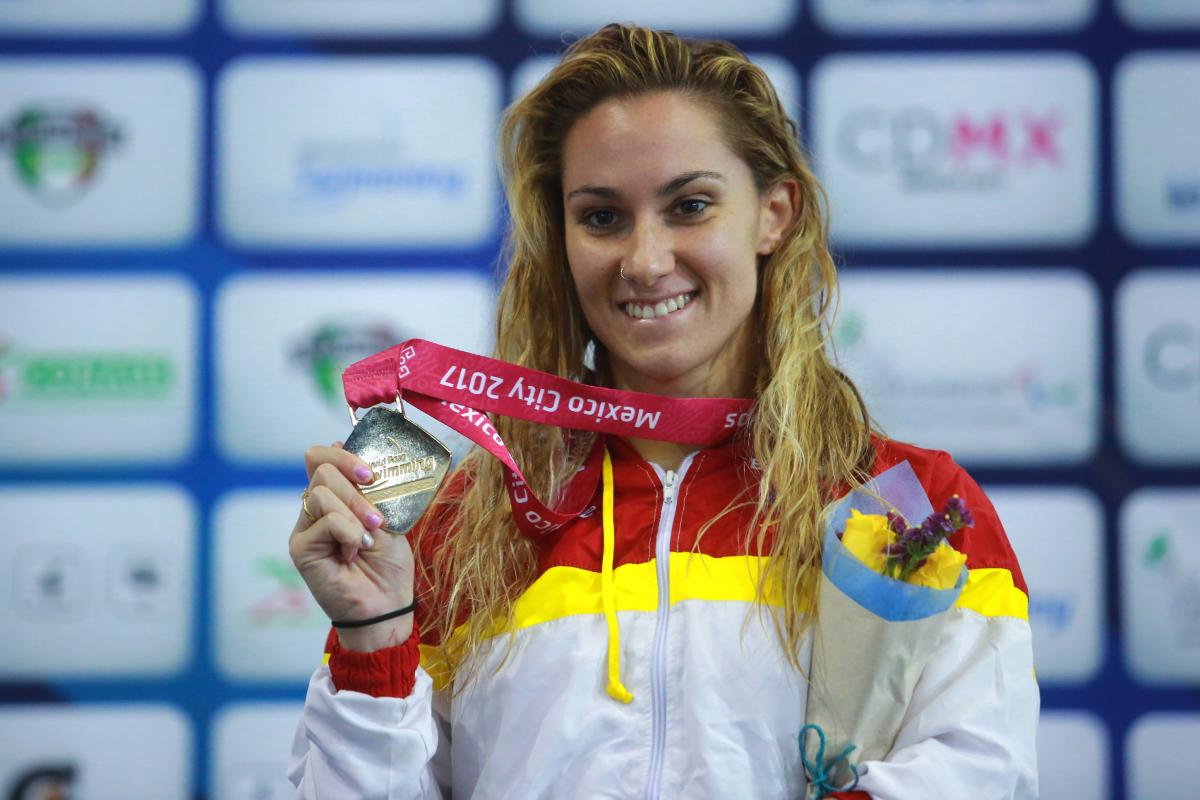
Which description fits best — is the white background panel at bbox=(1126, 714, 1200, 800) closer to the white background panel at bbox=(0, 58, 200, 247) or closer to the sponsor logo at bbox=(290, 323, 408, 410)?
the sponsor logo at bbox=(290, 323, 408, 410)

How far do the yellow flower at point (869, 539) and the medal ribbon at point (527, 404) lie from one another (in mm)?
280

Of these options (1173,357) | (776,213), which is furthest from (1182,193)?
(776,213)

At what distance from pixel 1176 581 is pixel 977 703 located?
1.63m

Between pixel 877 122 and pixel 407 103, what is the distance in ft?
3.56

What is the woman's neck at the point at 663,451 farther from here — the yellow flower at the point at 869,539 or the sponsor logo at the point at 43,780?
the sponsor logo at the point at 43,780

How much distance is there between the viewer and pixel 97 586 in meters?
2.75

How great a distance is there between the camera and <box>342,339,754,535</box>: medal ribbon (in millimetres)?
1538

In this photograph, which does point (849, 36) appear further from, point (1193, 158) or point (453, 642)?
point (453, 642)

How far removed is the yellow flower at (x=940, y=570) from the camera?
1334 millimetres

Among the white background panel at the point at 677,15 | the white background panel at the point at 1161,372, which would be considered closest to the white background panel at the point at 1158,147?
the white background panel at the point at 1161,372

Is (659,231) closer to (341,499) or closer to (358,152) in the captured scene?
(341,499)

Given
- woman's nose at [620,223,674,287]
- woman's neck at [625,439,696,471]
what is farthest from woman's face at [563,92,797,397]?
woman's neck at [625,439,696,471]

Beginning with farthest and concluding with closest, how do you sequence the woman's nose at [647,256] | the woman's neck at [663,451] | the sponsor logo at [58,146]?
the sponsor logo at [58,146] → the woman's neck at [663,451] → the woman's nose at [647,256]

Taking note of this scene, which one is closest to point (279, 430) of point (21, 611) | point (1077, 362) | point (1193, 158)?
point (21, 611)
